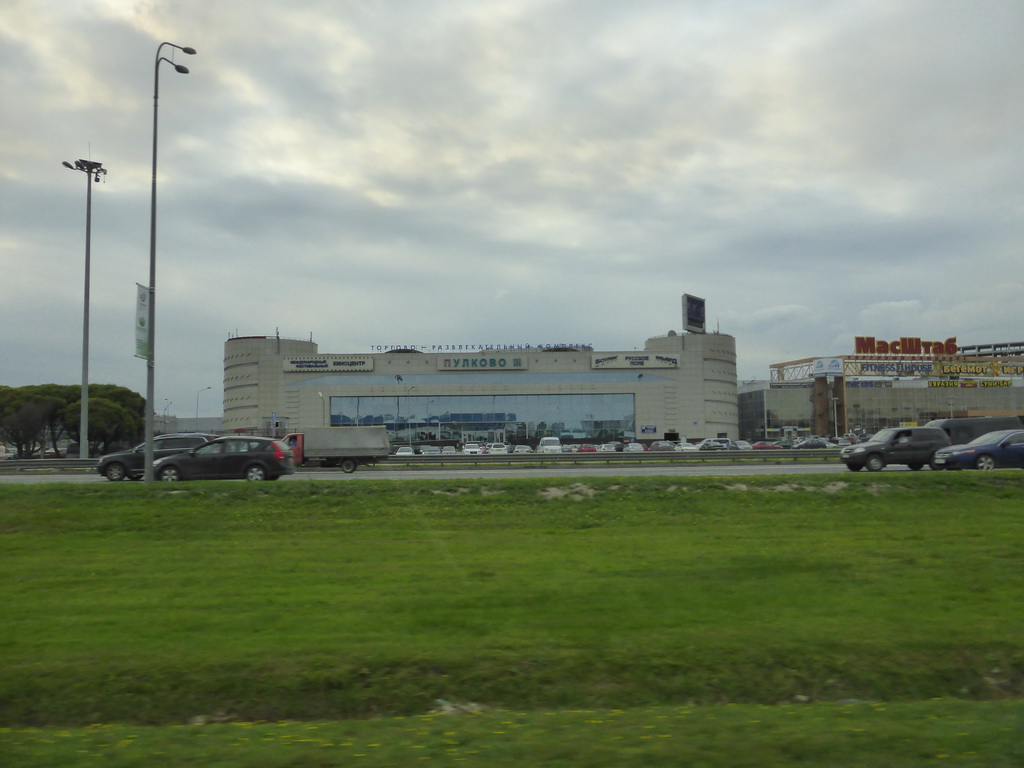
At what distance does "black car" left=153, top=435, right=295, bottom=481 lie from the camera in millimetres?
24266

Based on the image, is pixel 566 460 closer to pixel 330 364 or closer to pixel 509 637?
pixel 509 637

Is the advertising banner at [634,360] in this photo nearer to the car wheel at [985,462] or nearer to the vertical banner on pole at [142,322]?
the car wheel at [985,462]

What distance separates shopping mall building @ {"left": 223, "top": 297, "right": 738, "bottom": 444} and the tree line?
2909 cm

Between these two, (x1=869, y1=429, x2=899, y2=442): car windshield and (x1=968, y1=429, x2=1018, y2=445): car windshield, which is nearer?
(x1=968, y1=429, x2=1018, y2=445): car windshield

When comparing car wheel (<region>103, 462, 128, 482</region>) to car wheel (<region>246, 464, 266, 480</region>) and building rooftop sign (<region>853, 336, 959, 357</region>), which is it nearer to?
car wheel (<region>246, 464, 266, 480</region>)

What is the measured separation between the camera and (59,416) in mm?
74562

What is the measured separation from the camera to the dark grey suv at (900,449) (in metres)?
26.8

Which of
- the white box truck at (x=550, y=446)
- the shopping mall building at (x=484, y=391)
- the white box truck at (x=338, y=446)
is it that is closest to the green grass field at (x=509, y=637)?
the white box truck at (x=338, y=446)

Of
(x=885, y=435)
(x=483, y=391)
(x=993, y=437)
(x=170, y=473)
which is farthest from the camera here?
(x=483, y=391)

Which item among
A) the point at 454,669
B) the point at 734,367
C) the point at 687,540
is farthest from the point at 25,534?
the point at 734,367

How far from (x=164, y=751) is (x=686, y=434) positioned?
353 ft

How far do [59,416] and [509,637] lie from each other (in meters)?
78.8

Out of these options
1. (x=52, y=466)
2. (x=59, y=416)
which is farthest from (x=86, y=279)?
(x=59, y=416)

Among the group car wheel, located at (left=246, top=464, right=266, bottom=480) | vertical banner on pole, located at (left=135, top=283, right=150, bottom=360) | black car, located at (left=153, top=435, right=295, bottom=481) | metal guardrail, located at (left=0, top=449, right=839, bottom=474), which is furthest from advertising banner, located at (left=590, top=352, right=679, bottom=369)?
vertical banner on pole, located at (left=135, top=283, right=150, bottom=360)
